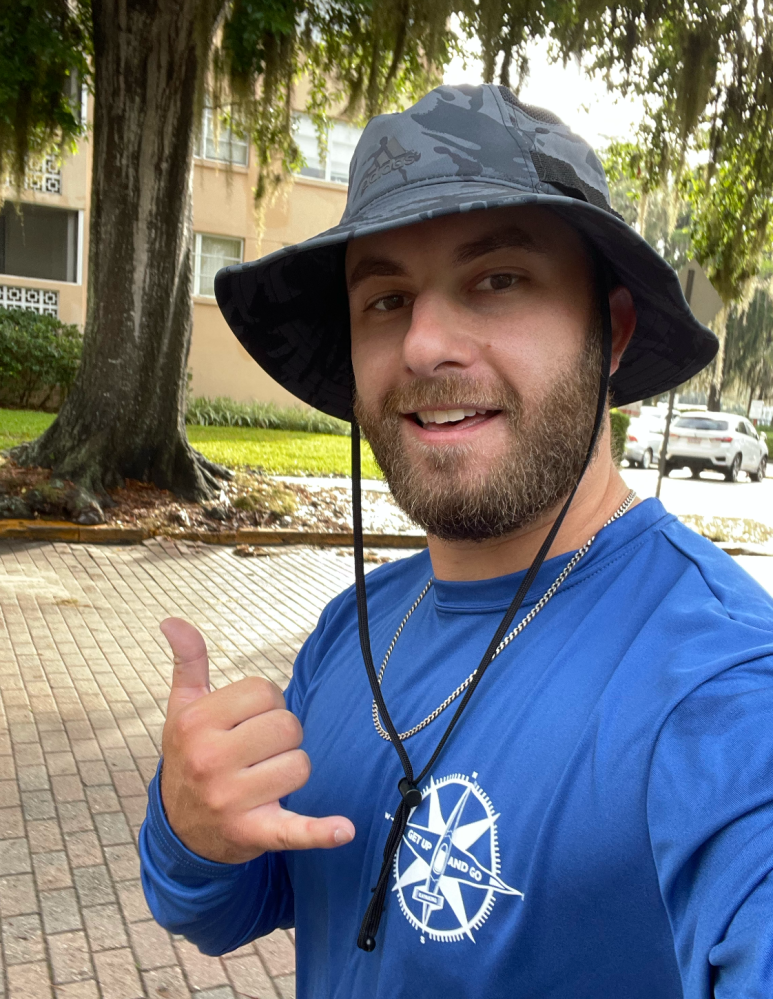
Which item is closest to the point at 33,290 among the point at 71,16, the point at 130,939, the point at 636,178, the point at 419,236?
the point at 71,16

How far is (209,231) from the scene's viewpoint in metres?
22.7

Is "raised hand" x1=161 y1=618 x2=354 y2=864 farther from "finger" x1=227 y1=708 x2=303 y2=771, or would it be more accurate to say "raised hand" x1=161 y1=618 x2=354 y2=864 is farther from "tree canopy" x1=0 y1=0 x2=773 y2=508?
"tree canopy" x1=0 y1=0 x2=773 y2=508

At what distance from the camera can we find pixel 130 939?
313 centimetres

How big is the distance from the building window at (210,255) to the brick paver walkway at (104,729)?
51.8ft

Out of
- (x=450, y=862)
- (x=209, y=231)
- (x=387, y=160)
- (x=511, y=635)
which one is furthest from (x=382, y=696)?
(x=209, y=231)

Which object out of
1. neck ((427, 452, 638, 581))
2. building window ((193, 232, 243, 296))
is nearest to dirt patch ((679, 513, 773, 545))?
neck ((427, 452, 638, 581))

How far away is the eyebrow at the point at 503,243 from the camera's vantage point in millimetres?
1443

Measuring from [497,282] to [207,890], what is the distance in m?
1.06

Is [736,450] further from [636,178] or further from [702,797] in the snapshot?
[702,797]

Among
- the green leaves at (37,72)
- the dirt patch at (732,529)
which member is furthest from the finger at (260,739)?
the dirt patch at (732,529)

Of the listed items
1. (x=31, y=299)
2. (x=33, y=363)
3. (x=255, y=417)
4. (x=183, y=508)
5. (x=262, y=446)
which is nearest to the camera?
(x=183, y=508)

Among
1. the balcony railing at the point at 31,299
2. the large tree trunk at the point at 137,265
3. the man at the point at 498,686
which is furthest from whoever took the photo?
the balcony railing at the point at 31,299

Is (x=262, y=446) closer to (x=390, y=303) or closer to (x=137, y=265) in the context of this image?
(x=137, y=265)

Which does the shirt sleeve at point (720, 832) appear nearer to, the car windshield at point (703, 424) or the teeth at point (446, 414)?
the teeth at point (446, 414)
